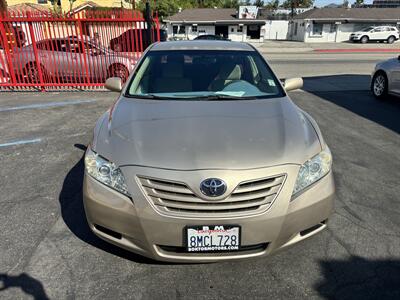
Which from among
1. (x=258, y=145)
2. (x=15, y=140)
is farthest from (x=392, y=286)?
(x=15, y=140)

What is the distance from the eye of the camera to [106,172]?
90.8 inches

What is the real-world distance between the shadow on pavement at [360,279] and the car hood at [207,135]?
93 centimetres

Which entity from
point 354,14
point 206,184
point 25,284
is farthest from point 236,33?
point 25,284

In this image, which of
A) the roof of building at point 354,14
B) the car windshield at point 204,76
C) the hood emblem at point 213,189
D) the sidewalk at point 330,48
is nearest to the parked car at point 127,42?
the car windshield at point 204,76

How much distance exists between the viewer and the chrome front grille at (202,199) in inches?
82.9

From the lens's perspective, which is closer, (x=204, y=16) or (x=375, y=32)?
(x=375, y=32)

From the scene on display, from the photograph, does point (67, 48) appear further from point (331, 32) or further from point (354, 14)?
point (354, 14)

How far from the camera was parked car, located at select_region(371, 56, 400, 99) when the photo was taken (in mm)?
7737

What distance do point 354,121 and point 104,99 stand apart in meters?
→ 5.95

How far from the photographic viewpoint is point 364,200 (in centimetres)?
355

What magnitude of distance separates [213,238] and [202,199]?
272 millimetres

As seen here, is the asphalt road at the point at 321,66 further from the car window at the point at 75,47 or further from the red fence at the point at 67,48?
the car window at the point at 75,47

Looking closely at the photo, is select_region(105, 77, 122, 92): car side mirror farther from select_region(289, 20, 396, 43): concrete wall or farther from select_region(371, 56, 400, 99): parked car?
select_region(289, 20, 396, 43): concrete wall

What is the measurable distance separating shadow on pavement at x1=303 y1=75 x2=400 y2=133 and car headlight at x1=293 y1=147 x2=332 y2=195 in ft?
14.3
